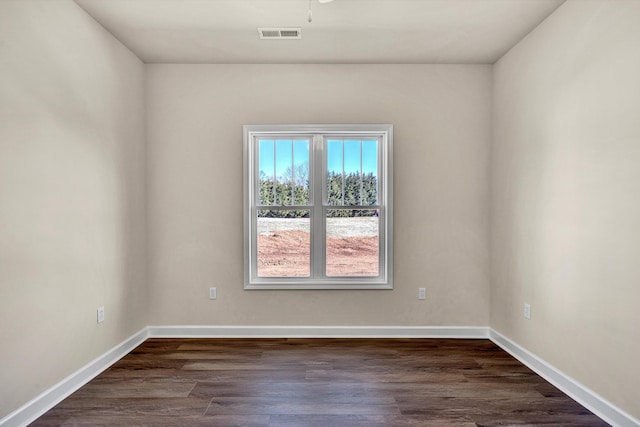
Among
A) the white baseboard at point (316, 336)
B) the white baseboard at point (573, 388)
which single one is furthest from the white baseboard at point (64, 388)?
the white baseboard at point (573, 388)

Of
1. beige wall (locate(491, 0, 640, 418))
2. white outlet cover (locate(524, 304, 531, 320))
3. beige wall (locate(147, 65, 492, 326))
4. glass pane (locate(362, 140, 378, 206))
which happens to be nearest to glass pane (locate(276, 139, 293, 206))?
beige wall (locate(147, 65, 492, 326))

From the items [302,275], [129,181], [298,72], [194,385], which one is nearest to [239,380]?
[194,385]

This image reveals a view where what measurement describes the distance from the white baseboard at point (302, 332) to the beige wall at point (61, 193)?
1.48ft

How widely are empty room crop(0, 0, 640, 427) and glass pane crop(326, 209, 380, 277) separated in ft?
0.07

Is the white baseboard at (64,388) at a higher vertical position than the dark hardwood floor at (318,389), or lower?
higher

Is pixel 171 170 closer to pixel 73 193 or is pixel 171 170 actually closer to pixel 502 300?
pixel 73 193

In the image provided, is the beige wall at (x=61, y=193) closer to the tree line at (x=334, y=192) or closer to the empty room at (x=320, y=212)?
the empty room at (x=320, y=212)

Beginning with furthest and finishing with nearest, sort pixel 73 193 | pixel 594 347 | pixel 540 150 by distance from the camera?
1. pixel 540 150
2. pixel 73 193
3. pixel 594 347

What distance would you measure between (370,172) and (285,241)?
1.16 metres

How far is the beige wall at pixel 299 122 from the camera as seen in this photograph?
3701 mm

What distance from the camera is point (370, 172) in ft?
12.6

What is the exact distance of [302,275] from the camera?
151 inches

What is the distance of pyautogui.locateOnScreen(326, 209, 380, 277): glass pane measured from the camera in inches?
151

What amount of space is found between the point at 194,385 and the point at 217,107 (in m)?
2.58
